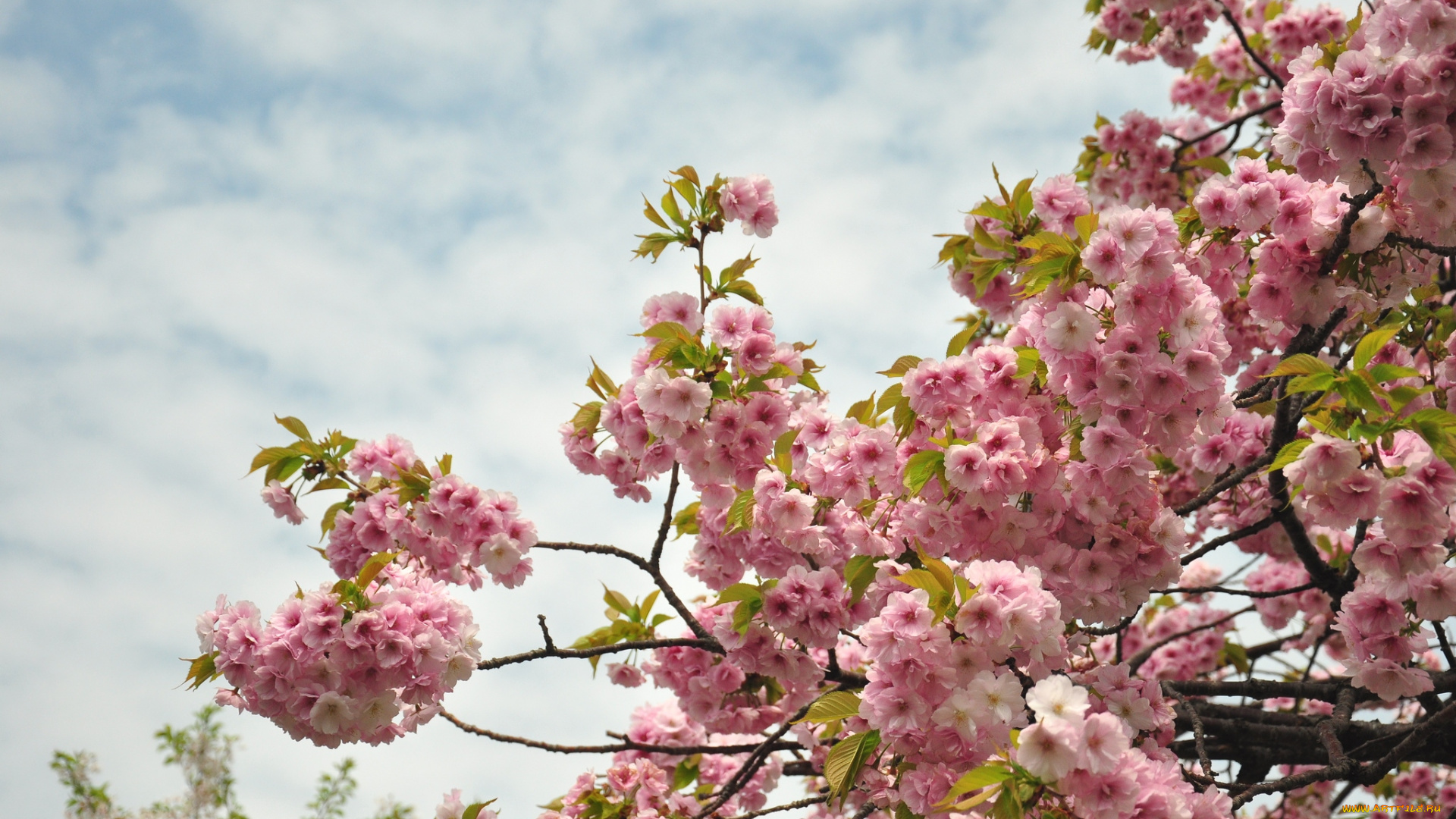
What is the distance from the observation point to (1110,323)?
9.05 feet

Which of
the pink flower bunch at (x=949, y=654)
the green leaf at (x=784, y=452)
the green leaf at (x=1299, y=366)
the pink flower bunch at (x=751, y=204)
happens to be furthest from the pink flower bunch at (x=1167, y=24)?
the pink flower bunch at (x=949, y=654)

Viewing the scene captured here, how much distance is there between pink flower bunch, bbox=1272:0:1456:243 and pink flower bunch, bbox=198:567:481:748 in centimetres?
304

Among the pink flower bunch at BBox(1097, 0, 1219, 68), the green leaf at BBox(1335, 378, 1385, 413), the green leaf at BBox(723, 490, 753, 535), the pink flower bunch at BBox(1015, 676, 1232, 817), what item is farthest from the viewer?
the pink flower bunch at BBox(1097, 0, 1219, 68)

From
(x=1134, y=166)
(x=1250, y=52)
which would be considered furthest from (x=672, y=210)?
(x=1250, y=52)

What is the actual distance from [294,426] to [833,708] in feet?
8.67

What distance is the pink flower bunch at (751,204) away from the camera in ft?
12.9

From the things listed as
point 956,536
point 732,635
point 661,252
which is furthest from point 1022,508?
point 661,252

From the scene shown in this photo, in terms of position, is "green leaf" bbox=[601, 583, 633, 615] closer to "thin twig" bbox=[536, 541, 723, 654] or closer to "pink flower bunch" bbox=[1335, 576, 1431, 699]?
"thin twig" bbox=[536, 541, 723, 654]

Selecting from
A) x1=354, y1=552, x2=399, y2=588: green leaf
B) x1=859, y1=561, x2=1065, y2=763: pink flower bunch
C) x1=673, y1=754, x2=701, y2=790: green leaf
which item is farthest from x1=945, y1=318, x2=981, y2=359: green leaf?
x1=673, y1=754, x2=701, y2=790: green leaf

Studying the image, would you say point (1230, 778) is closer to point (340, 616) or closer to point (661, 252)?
point (661, 252)

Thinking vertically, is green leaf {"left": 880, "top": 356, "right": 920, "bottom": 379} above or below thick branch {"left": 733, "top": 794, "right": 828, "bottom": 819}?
above

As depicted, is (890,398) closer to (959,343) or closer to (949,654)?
(959,343)

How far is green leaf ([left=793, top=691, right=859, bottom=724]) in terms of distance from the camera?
2514 millimetres

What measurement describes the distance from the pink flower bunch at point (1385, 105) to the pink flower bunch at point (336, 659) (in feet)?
9.97
